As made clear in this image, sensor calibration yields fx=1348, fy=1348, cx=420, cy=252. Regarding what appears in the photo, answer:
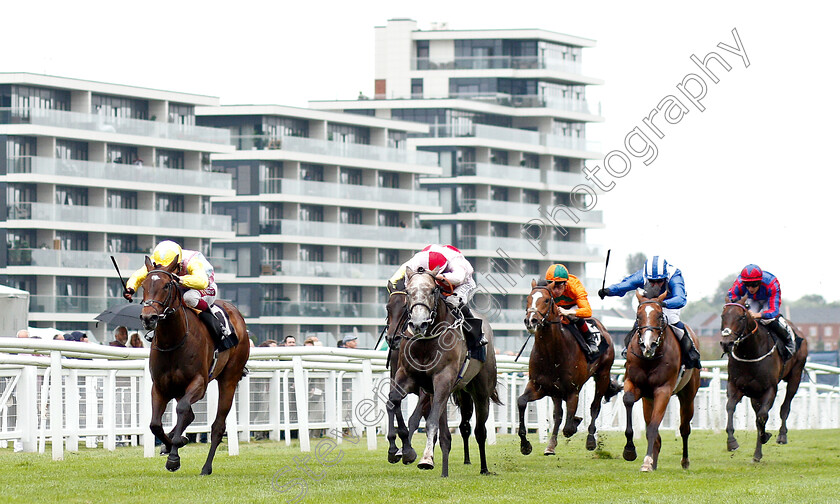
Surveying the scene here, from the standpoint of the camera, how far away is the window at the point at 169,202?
61062 mm

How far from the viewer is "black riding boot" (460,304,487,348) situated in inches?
474

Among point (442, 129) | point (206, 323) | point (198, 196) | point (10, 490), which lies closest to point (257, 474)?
point (206, 323)

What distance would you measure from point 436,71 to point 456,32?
266 centimetres

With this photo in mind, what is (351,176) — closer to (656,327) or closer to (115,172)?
(115,172)

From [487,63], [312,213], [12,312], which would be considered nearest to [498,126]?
[487,63]

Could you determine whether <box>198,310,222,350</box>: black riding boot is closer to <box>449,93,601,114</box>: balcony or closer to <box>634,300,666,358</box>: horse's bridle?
<box>634,300,666,358</box>: horse's bridle

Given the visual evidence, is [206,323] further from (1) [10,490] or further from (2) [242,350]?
(1) [10,490]

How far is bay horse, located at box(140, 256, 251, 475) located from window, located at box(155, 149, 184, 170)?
167 ft

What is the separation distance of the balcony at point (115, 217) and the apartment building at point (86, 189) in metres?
0.04

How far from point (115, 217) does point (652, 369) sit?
1873 inches

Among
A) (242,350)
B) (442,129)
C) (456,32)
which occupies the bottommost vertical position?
(242,350)

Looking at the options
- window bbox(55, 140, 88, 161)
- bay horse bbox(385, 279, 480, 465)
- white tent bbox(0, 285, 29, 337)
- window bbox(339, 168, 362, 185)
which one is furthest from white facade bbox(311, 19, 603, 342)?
bay horse bbox(385, 279, 480, 465)

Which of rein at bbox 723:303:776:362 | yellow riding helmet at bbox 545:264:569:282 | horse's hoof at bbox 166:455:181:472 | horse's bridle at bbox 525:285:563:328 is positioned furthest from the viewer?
rein at bbox 723:303:776:362

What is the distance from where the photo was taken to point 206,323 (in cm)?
1180
